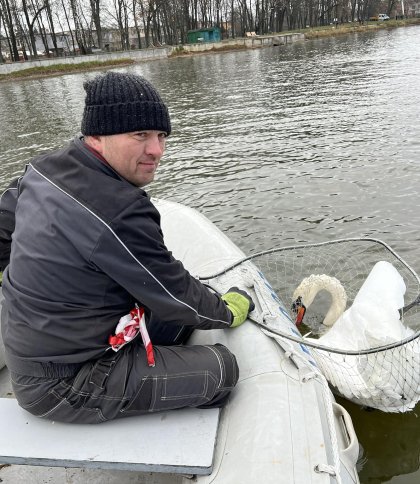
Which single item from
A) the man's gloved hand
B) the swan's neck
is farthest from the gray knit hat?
the swan's neck

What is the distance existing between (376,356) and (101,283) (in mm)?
1963

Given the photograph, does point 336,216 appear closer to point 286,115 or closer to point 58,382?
point 58,382

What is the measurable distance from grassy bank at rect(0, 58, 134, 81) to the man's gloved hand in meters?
34.8

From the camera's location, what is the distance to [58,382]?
2.06 metres

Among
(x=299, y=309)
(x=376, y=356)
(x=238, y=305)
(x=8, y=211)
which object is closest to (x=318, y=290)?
(x=299, y=309)

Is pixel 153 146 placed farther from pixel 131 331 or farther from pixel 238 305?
pixel 238 305

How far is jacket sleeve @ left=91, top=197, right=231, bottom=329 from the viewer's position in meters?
1.88

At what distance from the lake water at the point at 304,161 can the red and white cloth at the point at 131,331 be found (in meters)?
1.77

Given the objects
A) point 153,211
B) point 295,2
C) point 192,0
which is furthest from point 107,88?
point 295,2

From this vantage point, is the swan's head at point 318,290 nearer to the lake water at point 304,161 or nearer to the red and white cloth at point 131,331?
the lake water at point 304,161

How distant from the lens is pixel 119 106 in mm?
1979

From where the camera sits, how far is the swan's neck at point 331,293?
4117 millimetres

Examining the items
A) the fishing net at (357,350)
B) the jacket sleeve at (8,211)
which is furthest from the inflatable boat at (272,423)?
the jacket sleeve at (8,211)

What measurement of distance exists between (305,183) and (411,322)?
3760 millimetres
